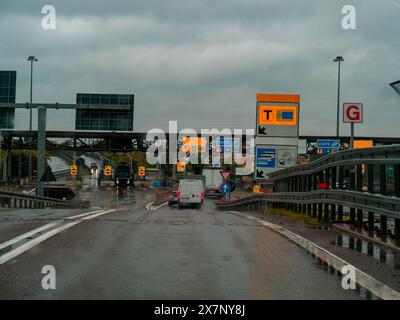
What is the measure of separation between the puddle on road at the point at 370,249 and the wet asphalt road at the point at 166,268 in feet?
3.40

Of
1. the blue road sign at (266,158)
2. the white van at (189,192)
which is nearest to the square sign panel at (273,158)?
A: the blue road sign at (266,158)

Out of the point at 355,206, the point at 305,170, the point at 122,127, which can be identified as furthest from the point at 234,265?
the point at 122,127

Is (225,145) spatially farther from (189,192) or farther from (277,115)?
(277,115)

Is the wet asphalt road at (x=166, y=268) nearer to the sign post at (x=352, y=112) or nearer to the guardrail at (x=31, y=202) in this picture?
the sign post at (x=352, y=112)

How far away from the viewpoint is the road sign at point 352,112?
62.5 feet

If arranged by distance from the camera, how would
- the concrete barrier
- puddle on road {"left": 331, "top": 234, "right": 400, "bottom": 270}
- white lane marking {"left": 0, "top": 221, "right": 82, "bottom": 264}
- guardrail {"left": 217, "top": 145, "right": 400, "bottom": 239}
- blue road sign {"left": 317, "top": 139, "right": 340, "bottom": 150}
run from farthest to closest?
blue road sign {"left": 317, "top": 139, "right": 340, "bottom": 150}, guardrail {"left": 217, "top": 145, "right": 400, "bottom": 239}, puddle on road {"left": 331, "top": 234, "right": 400, "bottom": 270}, white lane marking {"left": 0, "top": 221, "right": 82, "bottom": 264}, the concrete barrier

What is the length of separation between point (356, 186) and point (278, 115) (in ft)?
46.3

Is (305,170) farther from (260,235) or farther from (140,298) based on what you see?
(140,298)

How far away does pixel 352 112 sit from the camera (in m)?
19.2

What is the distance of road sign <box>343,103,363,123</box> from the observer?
1906 cm

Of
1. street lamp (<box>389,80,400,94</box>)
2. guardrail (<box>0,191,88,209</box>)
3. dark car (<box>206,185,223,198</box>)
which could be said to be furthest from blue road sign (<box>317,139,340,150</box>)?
dark car (<box>206,185,223,198</box>)

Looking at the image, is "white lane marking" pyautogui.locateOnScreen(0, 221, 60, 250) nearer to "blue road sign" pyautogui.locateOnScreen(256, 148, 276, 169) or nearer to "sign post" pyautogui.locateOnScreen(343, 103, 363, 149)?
"sign post" pyautogui.locateOnScreen(343, 103, 363, 149)

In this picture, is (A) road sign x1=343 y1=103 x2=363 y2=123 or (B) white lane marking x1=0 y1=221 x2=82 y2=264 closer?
(B) white lane marking x1=0 y1=221 x2=82 y2=264

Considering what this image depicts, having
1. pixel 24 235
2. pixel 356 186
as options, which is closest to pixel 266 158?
pixel 356 186
